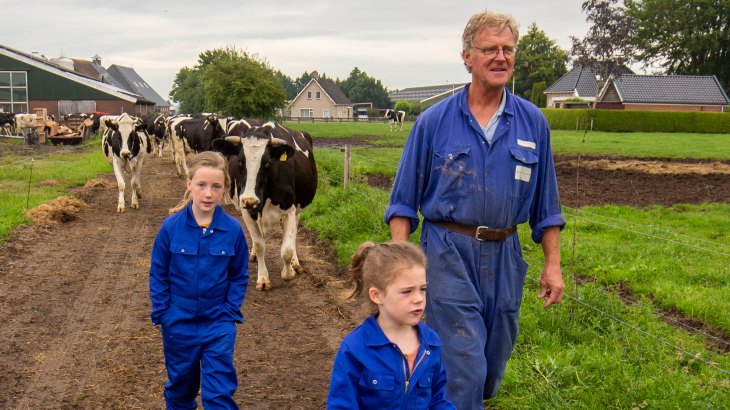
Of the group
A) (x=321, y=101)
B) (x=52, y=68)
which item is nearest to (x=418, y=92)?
(x=321, y=101)

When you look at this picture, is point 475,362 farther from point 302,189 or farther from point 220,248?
point 302,189

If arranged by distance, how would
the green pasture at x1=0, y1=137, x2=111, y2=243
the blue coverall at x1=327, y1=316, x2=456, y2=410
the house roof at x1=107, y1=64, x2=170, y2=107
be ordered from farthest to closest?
the house roof at x1=107, y1=64, x2=170, y2=107 → the green pasture at x1=0, y1=137, x2=111, y2=243 → the blue coverall at x1=327, y1=316, x2=456, y2=410

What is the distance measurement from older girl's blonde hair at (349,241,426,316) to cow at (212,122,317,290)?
4057mm

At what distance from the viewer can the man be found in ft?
9.39

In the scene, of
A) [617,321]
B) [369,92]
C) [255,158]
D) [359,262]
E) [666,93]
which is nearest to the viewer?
[359,262]

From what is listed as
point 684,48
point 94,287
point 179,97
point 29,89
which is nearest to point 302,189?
point 94,287

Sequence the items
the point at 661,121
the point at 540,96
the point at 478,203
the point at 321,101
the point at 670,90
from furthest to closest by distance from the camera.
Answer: the point at 321,101 → the point at 540,96 → the point at 670,90 → the point at 661,121 → the point at 478,203

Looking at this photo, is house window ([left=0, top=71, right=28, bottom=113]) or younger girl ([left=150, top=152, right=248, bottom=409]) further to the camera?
house window ([left=0, top=71, right=28, bottom=113])

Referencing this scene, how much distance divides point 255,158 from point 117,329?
7.36 ft

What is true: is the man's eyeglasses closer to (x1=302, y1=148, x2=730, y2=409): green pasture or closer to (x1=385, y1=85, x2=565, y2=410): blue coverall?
(x1=385, y1=85, x2=565, y2=410): blue coverall

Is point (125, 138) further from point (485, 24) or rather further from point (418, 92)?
point (418, 92)

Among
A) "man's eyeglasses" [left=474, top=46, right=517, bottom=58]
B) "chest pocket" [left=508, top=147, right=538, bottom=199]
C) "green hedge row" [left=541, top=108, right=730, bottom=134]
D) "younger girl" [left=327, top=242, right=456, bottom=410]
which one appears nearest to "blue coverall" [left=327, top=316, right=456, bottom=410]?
"younger girl" [left=327, top=242, right=456, bottom=410]

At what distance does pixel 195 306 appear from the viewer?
11.0 feet

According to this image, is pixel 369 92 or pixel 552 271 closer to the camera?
pixel 552 271
